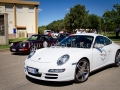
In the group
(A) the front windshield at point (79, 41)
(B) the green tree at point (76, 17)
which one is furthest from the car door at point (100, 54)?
(B) the green tree at point (76, 17)

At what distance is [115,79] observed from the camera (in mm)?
5020

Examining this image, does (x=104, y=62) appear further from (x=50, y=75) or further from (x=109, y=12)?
(x=109, y=12)

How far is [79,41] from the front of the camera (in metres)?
5.67

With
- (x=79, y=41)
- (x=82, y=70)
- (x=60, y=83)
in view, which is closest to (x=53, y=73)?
(x=60, y=83)

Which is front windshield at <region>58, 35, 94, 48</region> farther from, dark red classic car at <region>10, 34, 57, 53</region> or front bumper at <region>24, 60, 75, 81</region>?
dark red classic car at <region>10, 34, 57, 53</region>

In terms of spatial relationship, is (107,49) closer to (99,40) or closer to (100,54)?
(99,40)

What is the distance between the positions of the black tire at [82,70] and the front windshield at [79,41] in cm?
73

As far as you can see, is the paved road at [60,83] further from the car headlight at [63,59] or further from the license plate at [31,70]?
the car headlight at [63,59]

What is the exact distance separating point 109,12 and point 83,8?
648 inches

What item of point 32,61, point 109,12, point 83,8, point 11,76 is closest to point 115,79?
point 32,61

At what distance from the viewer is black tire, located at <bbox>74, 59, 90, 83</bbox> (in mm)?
4547

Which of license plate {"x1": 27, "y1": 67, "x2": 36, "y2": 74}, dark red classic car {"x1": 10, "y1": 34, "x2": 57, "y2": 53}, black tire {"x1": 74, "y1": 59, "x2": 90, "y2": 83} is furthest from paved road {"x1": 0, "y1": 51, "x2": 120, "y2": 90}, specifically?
dark red classic car {"x1": 10, "y1": 34, "x2": 57, "y2": 53}

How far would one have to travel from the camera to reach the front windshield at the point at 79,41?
5.40 meters

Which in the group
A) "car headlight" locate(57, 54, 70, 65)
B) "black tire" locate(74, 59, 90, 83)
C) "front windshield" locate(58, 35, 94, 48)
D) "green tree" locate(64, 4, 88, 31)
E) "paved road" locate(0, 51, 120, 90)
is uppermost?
"green tree" locate(64, 4, 88, 31)
